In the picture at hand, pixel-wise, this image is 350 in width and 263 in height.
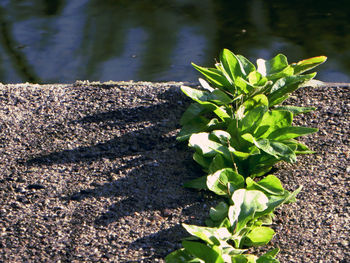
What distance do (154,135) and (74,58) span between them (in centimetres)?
133

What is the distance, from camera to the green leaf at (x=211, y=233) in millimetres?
1598

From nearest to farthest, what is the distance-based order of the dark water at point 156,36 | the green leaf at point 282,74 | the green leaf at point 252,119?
the green leaf at point 252,119
the green leaf at point 282,74
the dark water at point 156,36

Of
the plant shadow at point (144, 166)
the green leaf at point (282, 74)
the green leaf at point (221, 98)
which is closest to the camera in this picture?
the plant shadow at point (144, 166)

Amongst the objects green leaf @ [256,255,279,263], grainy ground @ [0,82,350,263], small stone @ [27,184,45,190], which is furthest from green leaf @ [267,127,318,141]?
small stone @ [27,184,45,190]

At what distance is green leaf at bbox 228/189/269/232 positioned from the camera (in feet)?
5.61

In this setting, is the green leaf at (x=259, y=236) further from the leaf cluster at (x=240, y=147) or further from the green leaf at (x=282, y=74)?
the green leaf at (x=282, y=74)

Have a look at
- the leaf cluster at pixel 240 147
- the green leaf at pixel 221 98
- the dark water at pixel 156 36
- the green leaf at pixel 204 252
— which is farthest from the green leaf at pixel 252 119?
the dark water at pixel 156 36

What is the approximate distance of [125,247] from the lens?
69.7 inches

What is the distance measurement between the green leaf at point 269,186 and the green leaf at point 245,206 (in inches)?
2.3

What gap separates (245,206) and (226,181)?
0.54 ft

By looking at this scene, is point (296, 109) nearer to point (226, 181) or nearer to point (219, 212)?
point (226, 181)

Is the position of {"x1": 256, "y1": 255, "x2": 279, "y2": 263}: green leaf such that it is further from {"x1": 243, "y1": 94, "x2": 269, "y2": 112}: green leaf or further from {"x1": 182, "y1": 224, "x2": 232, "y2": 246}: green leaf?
{"x1": 243, "y1": 94, "x2": 269, "y2": 112}: green leaf

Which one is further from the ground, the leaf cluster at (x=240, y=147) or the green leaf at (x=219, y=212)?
the leaf cluster at (x=240, y=147)

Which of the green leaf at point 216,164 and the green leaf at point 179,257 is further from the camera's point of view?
the green leaf at point 216,164
